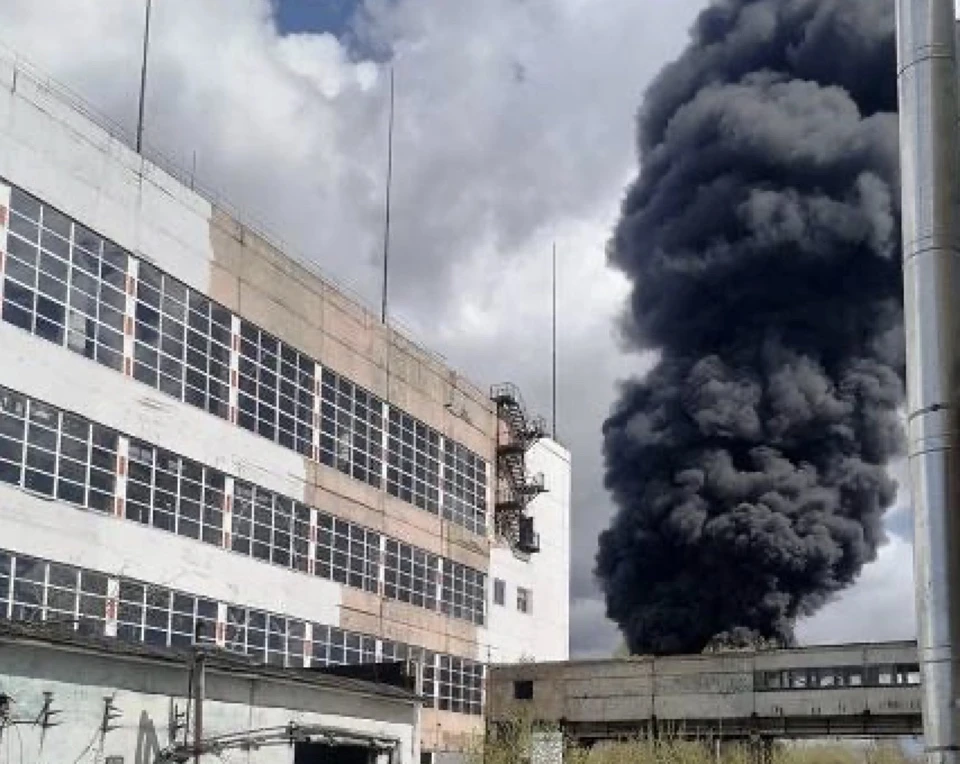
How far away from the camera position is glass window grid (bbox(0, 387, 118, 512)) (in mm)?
26297

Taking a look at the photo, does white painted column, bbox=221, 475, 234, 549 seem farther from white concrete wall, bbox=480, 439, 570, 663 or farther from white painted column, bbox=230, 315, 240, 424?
white concrete wall, bbox=480, 439, 570, 663

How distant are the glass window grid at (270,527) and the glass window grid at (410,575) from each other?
5.10 m

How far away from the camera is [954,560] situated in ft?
48.9

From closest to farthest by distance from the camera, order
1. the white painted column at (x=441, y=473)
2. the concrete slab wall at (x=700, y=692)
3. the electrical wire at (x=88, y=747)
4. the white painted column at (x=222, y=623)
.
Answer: the electrical wire at (x=88, y=747), the white painted column at (x=222, y=623), the concrete slab wall at (x=700, y=692), the white painted column at (x=441, y=473)

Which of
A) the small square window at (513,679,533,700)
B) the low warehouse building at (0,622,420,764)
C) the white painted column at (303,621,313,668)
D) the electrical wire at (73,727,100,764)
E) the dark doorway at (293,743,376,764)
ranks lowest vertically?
the dark doorway at (293,743,376,764)

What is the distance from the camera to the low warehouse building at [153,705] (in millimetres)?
16078

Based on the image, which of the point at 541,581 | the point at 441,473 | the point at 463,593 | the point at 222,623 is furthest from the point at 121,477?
the point at 541,581

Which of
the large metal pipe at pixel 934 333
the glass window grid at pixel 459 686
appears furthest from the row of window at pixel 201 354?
the large metal pipe at pixel 934 333

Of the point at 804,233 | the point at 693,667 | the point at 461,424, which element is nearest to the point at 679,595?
the point at 693,667

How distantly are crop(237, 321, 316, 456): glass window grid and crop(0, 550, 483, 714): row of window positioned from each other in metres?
4.76

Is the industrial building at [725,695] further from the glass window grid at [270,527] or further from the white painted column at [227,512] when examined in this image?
the white painted column at [227,512]

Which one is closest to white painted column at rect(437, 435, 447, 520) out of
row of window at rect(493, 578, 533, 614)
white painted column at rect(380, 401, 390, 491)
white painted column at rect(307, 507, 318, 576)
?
white painted column at rect(380, 401, 390, 491)

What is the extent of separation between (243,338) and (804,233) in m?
23.5

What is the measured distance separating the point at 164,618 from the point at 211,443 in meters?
4.50
